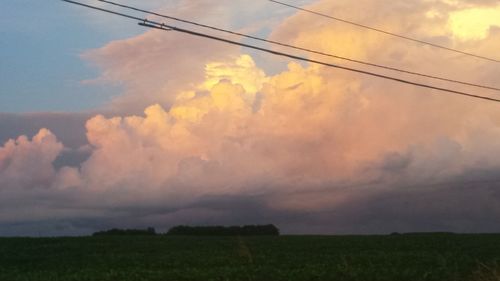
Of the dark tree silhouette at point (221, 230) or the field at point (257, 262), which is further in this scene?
the dark tree silhouette at point (221, 230)

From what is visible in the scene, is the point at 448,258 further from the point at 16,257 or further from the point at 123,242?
the point at 123,242

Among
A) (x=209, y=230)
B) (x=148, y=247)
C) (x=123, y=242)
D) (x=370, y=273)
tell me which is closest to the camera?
(x=370, y=273)

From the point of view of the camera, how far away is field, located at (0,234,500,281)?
30.2 meters

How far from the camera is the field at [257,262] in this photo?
30.2 m

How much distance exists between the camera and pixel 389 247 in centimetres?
5203

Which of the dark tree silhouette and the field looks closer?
the field

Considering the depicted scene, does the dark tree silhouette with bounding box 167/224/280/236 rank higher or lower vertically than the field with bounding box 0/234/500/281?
higher

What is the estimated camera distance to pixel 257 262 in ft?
124

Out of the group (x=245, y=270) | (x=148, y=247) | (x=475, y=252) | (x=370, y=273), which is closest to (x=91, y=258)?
(x=148, y=247)

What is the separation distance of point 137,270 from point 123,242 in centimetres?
3019

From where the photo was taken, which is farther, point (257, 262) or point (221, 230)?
point (221, 230)

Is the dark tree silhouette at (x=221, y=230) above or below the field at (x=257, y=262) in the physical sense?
above

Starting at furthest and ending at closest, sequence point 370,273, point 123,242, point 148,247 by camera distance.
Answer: point 123,242 < point 148,247 < point 370,273

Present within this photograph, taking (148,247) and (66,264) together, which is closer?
(66,264)
